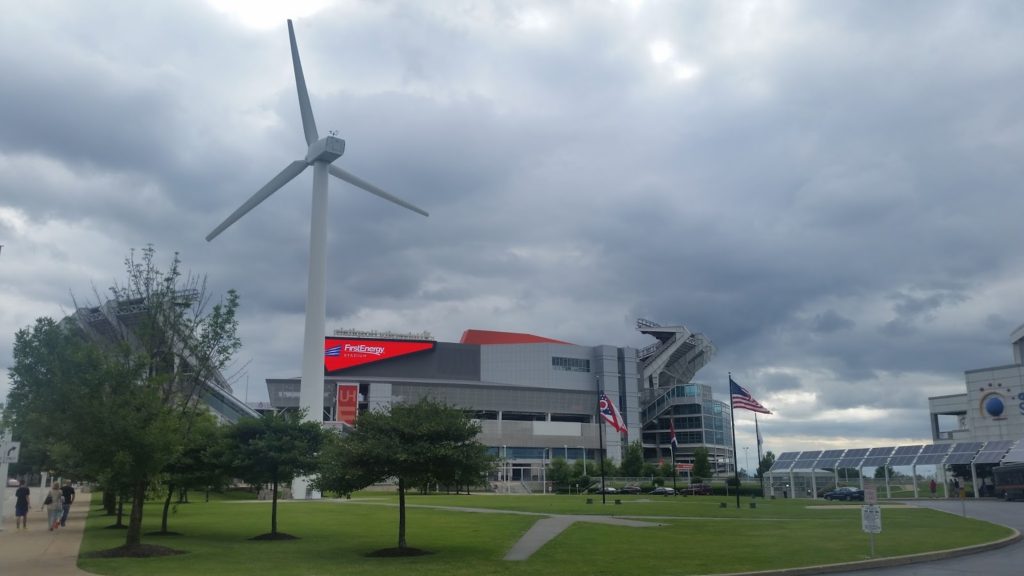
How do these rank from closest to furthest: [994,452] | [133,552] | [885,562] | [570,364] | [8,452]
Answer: [885,562]
[133,552]
[8,452]
[994,452]
[570,364]

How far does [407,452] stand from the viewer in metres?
24.6

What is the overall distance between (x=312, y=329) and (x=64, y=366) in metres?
53.7

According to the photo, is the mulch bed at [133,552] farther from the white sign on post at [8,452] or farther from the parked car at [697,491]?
the parked car at [697,491]

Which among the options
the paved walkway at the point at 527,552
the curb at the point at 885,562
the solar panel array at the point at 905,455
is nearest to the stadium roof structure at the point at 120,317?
the paved walkway at the point at 527,552

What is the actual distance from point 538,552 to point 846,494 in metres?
49.0

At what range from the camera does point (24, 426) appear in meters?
25.1

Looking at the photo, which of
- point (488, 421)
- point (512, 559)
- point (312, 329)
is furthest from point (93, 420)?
point (488, 421)

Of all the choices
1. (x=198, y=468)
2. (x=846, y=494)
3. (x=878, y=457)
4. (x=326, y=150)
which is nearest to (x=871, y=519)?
(x=198, y=468)

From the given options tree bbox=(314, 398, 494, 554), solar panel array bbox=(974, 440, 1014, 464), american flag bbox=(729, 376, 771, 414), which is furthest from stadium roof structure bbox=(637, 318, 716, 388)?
tree bbox=(314, 398, 494, 554)

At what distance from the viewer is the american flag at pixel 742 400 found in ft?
165

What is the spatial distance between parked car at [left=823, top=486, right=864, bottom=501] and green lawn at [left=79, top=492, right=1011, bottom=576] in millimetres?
21820

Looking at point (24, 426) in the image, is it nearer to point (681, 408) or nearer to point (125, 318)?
point (125, 318)

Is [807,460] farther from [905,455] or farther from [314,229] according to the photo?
[314,229]

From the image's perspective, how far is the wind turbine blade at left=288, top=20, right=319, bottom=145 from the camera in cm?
6938
